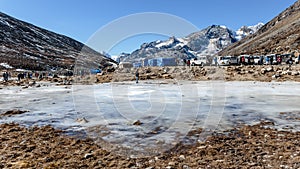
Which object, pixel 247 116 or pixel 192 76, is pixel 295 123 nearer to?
pixel 247 116

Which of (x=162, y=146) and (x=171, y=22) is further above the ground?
(x=171, y=22)

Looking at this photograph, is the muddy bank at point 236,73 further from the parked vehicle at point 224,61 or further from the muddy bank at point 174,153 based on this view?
the muddy bank at point 174,153

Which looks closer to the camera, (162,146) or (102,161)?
(102,161)

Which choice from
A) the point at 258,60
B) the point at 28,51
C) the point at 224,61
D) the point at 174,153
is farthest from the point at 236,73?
the point at 28,51

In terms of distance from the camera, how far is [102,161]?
13.4ft

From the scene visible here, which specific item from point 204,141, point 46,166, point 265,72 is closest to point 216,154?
point 204,141

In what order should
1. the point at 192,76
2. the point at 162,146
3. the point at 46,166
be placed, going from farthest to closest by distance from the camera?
1. the point at 192,76
2. the point at 162,146
3. the point at 46,166

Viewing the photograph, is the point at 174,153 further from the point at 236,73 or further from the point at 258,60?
the point at 258,60

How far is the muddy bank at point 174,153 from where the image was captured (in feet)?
12.8

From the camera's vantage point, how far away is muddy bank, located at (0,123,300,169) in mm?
3910

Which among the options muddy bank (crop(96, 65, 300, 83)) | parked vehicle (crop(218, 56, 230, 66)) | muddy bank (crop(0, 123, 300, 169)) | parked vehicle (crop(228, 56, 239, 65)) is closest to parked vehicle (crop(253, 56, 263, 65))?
parked vehicle (crop(228, 56, 239, 65))

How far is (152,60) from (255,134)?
51.3 m

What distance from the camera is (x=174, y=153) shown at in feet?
14.4

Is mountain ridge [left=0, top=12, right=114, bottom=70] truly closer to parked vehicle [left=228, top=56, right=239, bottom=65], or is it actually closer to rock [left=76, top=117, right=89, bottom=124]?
parked vehicle [left=228, top=56, right=239, bottom=65]
